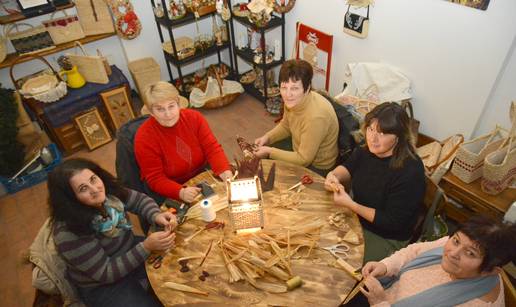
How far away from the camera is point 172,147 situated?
2393mm

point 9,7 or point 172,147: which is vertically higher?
point 9,7

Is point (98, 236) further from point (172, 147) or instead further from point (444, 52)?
point (444, 52)

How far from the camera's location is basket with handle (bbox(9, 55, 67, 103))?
3609mm

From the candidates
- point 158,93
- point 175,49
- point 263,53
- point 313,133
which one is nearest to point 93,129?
point 175,49

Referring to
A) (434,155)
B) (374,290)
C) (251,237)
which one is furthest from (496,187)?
(251,237)

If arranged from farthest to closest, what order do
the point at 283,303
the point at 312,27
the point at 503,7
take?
1. the point at 312,27
2. the point at 503,7
3. the point at 283,303

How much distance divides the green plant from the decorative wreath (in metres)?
2.85

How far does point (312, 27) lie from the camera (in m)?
3.71

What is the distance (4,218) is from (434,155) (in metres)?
4.01

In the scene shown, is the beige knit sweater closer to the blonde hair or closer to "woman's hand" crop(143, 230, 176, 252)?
the blonde hair

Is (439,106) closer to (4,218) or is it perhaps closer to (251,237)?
(251,237)

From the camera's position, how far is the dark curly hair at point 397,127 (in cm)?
188

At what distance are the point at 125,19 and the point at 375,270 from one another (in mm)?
3903

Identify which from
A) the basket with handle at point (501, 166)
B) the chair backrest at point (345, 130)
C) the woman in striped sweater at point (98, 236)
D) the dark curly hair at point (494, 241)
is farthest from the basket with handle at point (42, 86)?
the basket with handle at point (501, 166)
